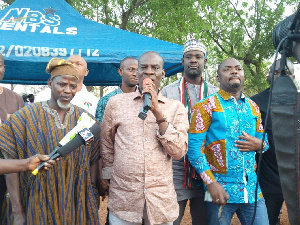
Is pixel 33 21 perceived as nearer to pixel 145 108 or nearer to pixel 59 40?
pixel 59 40

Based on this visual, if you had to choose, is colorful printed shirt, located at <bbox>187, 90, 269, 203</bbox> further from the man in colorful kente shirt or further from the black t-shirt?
the black t-shirt

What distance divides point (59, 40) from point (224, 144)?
3434mm

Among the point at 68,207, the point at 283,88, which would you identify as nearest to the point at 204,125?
the point at 68,207

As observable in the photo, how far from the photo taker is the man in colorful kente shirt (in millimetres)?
2689

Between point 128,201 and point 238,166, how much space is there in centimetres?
96

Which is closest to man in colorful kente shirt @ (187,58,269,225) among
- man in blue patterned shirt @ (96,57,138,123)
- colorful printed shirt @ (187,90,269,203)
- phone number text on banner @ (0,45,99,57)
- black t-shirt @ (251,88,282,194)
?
colorful printed shirt @ (187,90,269,203)

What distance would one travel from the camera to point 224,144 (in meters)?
2.75

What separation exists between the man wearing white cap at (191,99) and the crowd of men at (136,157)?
0.04 feet

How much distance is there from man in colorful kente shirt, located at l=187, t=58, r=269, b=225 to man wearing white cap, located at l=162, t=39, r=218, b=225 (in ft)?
0.74

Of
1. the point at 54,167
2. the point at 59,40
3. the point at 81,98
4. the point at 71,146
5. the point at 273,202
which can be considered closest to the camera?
the point at 71,146

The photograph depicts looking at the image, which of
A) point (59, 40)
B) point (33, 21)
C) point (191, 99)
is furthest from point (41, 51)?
point (191, 99)

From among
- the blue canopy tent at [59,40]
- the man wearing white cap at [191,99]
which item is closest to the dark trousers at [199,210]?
the man wearing white cap at [191,99]

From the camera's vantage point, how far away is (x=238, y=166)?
271cm

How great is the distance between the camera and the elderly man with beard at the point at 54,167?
7.79ft
